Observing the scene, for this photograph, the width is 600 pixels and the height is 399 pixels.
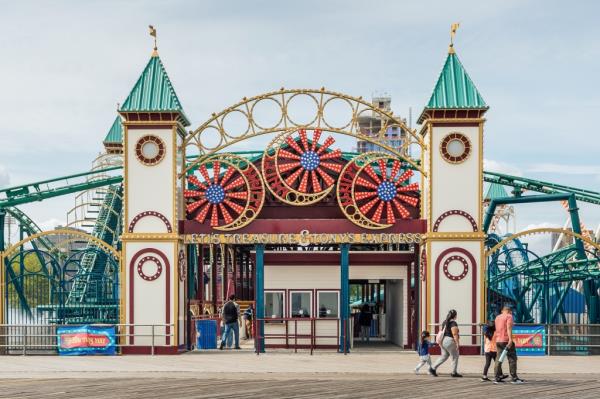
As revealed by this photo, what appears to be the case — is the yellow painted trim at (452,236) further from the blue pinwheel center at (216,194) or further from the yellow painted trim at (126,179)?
the yellow painted trim at (126,179)

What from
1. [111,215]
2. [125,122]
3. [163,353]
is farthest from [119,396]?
[111,215]

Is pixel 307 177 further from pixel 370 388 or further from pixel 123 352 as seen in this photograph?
pixel 370 388

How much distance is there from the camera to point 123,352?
29.5 m

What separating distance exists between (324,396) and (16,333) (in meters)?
14.4

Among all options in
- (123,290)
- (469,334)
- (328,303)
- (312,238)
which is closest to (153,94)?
(123,290)

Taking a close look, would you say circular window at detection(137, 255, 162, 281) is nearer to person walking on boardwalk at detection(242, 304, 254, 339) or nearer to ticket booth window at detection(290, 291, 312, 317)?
ticket booth window at detection(290, 291, 312, 317)

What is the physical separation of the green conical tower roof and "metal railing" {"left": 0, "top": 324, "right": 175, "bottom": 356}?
1115 centimetres

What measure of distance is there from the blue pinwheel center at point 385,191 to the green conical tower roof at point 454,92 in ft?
8.41

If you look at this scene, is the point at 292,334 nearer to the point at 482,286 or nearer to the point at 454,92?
the point at 482,286

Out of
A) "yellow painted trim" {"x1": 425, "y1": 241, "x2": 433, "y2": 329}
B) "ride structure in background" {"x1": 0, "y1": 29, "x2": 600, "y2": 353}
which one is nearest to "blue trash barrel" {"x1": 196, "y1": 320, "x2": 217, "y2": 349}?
"ride structure in background" {"x1": 0, "y1": 29, "x2": 600, "y2": 353}

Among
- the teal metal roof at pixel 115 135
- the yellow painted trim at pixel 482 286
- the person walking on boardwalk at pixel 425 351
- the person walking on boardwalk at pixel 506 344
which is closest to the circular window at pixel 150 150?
the yellow painted trim at pixel 482 286

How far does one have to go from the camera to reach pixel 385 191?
30641mm

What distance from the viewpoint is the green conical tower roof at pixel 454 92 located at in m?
29.9

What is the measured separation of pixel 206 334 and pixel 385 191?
781cm
